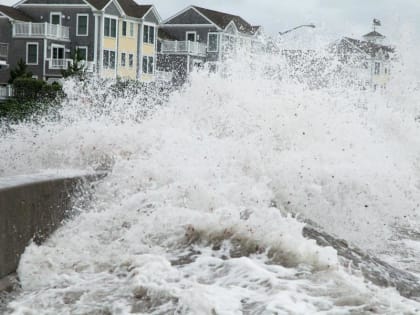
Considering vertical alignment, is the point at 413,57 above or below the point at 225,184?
above

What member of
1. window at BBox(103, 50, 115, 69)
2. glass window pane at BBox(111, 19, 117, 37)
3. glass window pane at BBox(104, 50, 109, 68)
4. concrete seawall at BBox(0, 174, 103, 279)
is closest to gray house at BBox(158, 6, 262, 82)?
glass window pane at BBox(111, 19, 117, 37)

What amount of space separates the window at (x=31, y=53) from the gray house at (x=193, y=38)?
41.8 feet

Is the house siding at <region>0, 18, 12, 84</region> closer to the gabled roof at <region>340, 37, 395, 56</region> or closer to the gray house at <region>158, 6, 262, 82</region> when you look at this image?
the gray house at <region>158, 6, 262, 82</region>

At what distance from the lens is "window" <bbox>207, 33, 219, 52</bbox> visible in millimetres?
61156

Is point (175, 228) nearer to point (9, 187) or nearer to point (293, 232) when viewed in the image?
point (293, 232)

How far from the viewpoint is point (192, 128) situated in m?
11.4

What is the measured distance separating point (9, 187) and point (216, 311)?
7.69 feet

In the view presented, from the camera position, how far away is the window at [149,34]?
56.6 metres

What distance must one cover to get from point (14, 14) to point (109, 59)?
23.7 ft

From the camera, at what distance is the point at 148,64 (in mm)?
56625

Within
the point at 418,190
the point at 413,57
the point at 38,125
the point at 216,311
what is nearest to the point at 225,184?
the point at 216,311

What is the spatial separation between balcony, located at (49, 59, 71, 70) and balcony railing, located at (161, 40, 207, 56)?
1214 cm

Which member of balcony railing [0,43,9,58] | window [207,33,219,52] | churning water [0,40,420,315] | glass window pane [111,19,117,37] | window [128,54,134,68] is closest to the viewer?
churning water [0,40,420,315]

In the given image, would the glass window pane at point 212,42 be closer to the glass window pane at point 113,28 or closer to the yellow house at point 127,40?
the yellow house at point 127,40
